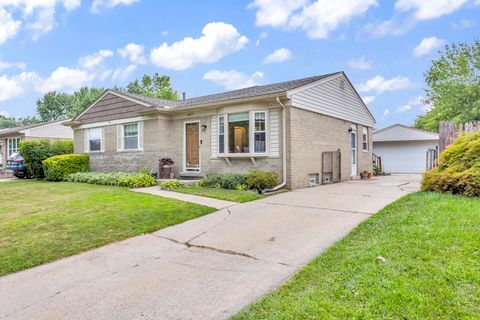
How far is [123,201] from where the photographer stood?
7.33 meters

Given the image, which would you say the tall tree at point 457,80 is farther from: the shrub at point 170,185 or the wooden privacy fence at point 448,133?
the shrub at point 170,185

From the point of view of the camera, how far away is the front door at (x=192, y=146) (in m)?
11.9

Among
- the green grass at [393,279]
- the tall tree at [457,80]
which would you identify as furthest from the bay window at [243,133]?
the tall tree at [457,80]

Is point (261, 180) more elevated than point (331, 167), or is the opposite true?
point (331, 167)

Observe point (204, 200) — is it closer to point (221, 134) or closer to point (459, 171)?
point (221, 134)

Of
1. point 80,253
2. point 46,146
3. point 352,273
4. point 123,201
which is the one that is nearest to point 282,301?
point 352,273

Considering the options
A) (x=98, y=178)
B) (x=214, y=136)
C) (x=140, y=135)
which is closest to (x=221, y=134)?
(x=214, y=136)

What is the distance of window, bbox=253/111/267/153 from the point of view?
9.95 m

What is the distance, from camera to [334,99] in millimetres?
12312

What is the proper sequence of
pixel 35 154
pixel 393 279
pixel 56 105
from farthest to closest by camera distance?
pixel 56 105
pixel 35 154
pixel 393 279

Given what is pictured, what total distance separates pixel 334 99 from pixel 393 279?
10.6 metres

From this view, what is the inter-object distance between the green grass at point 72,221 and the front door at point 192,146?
4.04 metres

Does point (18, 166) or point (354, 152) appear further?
point (18, 166)

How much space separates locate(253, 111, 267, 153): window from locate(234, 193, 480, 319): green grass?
5.88 m
